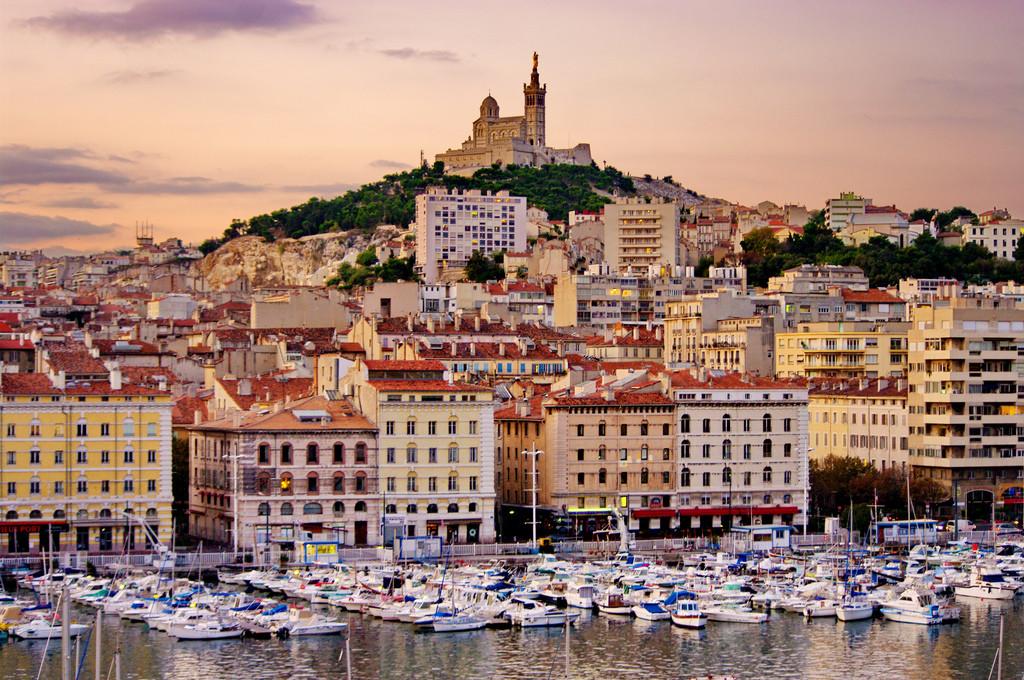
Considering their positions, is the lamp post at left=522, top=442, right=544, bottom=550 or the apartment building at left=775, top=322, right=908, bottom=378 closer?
the lamp post at left=522, top=442, right=544, bottom=550

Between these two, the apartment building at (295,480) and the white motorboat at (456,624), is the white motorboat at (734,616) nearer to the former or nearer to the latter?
the white motorboat at (456,624)

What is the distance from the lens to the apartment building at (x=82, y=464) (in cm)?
7425

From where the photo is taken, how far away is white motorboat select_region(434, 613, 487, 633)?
65062 mm

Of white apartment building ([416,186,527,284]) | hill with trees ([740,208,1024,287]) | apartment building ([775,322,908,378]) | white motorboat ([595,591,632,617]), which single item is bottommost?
white motorboat ([595,591,632,617])

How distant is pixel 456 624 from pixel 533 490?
52.4 ft

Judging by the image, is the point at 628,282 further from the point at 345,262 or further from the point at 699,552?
the point at 699,552

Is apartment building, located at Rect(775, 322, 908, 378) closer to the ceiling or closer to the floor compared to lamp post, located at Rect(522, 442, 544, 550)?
closer to the ceiling

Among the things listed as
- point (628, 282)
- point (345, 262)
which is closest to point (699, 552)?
point (628, 282)

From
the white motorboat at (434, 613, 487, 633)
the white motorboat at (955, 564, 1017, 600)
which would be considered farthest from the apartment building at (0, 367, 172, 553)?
the white motorboat at (955, 564, 1017, 600)

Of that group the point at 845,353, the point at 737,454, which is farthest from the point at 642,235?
the point at 737,454

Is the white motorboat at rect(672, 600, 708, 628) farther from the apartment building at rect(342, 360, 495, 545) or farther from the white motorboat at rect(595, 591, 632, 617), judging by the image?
the apartment building at rect(342, 360, 495, 545)

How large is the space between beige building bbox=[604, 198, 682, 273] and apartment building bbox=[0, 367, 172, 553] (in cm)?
9641

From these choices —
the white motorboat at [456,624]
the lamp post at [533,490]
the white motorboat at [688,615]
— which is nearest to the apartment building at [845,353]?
the lamp post at [533,490]

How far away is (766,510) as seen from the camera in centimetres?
8475
